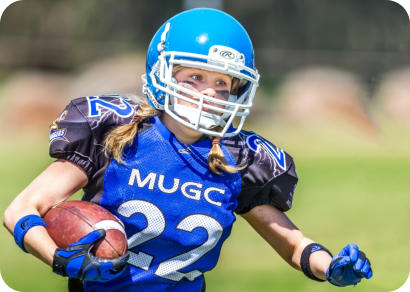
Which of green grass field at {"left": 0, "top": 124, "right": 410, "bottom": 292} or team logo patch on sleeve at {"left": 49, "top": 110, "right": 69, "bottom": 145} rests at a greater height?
team logo patch on sleeve at {"left": 49, "top": 110, "right": 69, "bottom": 145}

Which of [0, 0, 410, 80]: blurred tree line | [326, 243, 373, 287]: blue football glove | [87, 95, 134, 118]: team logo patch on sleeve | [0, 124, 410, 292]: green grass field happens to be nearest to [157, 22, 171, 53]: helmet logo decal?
[87, 95, 134, 118]: team logo patch on sleeve

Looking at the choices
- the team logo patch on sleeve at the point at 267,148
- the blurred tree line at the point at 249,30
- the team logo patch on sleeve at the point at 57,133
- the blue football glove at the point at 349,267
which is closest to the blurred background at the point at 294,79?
the blurred tree line at the point at 249,30

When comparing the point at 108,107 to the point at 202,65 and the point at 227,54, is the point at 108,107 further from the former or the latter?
the point at 227,54

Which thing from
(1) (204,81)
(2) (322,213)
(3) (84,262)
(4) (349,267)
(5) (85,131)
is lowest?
(2) (322,213)

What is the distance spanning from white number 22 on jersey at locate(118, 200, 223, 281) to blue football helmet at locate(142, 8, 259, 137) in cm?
34

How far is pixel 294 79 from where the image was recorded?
13836mm

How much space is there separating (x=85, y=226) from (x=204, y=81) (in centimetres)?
72

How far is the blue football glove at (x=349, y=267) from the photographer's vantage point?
2.27m

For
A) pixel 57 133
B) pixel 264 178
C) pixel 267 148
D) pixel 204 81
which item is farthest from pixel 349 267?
pixel 57 133

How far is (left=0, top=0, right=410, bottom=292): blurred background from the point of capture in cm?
875

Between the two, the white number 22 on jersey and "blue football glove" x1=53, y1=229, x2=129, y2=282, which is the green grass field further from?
"blue football glove" x1=53, y1=229, x2=129, y2=282

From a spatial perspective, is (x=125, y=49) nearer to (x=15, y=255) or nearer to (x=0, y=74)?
(x=0, y=74)

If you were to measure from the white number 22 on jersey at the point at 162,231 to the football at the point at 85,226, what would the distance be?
0.12 metres

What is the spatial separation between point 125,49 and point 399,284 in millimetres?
9386
